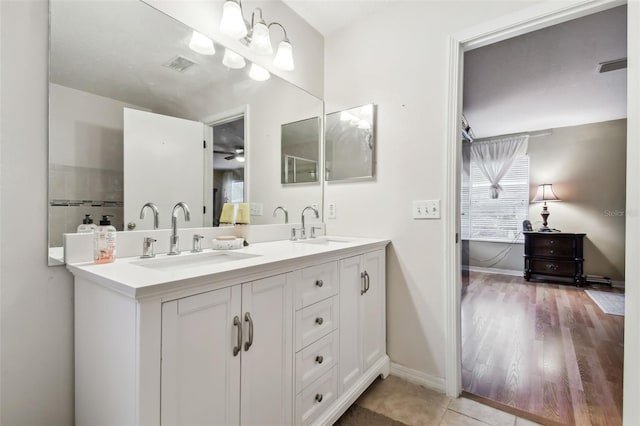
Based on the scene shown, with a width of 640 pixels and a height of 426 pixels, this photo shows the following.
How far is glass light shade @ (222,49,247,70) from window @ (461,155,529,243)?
4065mm

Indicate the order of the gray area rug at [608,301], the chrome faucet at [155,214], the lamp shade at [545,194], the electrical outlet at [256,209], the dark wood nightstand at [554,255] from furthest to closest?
the lamp shade at [545,194]
the dark wood nightstand at [554,255]
the gray area rug at [608,301]
the electrical outlet at [256,209]
the chrome faucet at [155,214]

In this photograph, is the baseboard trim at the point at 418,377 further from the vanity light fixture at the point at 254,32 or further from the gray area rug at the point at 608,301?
the gray area rug at the point at 608,301

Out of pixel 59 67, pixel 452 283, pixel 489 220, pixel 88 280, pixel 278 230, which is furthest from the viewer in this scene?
pixel 489 220

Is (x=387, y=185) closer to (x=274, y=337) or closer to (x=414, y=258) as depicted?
(x=414, y=258)

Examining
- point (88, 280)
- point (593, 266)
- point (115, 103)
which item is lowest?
point (593, 266)

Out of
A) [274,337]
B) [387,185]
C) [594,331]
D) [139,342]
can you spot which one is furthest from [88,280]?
[594,331]

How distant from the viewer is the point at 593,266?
434 cm

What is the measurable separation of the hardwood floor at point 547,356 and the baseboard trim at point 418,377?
18cm

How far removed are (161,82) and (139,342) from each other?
3.86 ft

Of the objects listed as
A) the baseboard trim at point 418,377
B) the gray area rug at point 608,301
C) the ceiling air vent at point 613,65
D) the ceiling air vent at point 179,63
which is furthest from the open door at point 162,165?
the gray area rug at point 608,301

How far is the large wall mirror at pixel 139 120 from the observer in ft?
3.60

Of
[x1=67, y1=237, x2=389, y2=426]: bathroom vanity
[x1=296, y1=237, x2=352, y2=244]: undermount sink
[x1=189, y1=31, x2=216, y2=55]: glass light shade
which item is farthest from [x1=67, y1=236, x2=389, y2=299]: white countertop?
[x1=189, y1=31, x2=216, y2=55]: glass light shade

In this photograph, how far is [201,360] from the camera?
2.89ft

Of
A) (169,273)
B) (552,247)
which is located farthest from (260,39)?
(552,247)
